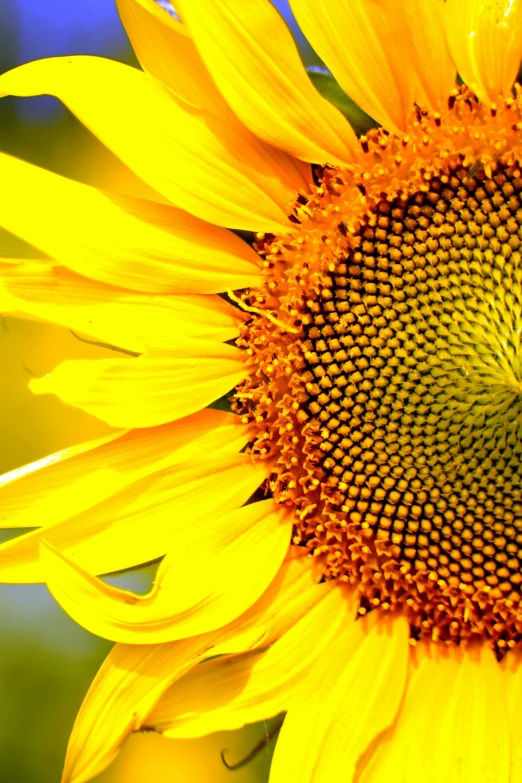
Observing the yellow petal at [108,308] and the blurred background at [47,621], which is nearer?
the yellow petal at [108,308]

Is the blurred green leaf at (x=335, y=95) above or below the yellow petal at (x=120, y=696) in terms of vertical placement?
above

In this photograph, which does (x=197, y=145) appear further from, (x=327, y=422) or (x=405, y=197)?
(x=327, y=422)

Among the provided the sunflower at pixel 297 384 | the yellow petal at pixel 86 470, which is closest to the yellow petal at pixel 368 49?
the sunflower at pixel 297 384

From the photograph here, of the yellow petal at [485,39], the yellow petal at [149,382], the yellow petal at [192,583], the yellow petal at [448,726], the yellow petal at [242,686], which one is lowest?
the yellow petal at [448,726]

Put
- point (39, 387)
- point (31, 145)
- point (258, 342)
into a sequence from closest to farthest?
point (39, 387), point (258, 342), point (31, 145)

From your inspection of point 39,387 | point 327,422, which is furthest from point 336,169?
point 39,387

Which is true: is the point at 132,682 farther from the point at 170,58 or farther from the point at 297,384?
the point at 170,58

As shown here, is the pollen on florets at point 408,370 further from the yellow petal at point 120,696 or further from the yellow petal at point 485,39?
the yellow petal at point 120,696
